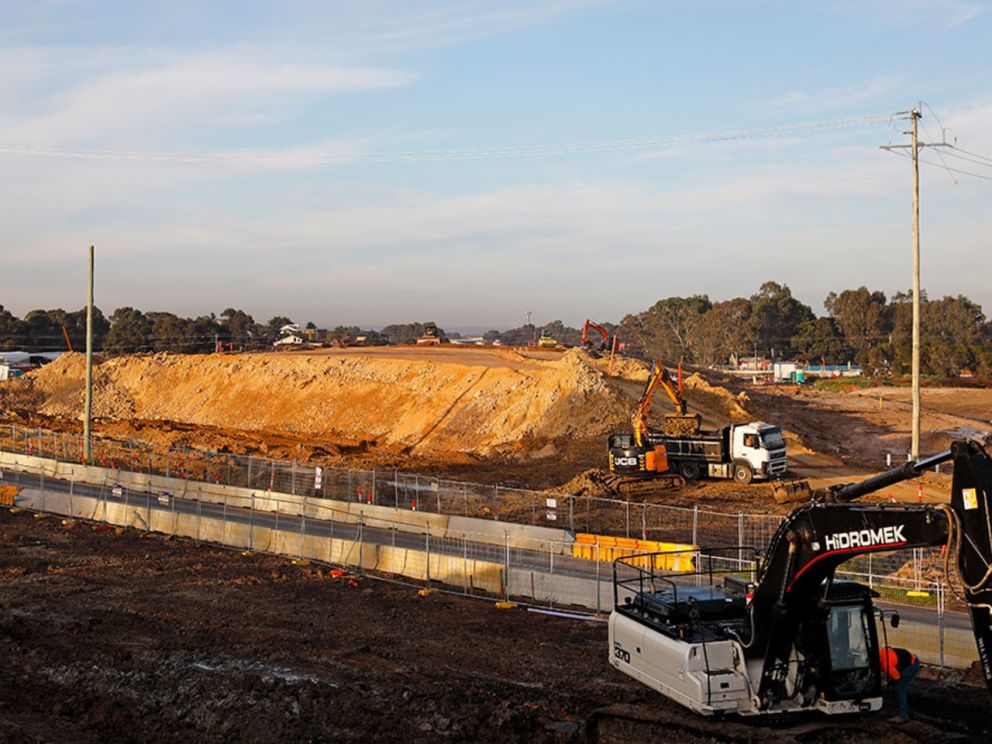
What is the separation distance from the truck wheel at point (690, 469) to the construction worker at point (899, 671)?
29.8 metres

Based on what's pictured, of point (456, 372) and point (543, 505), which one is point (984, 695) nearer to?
point (543, 505)

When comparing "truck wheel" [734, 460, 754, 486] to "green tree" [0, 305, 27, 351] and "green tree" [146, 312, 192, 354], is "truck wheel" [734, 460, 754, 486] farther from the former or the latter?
"green tree" [0, 305, 27, 351]

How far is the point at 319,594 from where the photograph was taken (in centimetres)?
2738

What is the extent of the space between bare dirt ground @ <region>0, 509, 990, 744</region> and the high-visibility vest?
801mm

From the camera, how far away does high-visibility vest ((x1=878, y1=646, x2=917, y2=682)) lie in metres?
14.4

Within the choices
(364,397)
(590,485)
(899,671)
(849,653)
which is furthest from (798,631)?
(364,397)

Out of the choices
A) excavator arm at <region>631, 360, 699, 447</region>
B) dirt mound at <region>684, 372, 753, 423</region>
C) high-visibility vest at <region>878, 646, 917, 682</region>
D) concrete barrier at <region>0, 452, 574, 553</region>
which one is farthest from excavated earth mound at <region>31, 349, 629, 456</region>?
high-visibility vest at <region>878, 646, 917, 682</region>

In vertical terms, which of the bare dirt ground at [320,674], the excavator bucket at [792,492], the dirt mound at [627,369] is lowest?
the bare dirt ground at [320,674]

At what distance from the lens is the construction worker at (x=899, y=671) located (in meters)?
14.4

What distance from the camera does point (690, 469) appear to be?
44688 mm

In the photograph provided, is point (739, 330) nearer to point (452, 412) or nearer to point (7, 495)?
point (452, 412)

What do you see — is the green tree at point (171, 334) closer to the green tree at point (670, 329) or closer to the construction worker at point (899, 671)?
the green tree at point (670, 329)

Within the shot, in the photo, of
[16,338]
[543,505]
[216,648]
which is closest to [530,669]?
[216,648]

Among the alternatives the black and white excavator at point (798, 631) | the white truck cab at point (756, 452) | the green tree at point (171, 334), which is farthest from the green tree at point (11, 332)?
the black and white excavator at point (798, 631)
